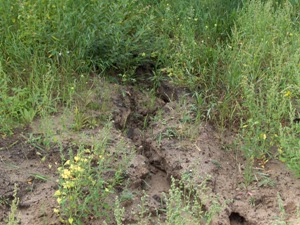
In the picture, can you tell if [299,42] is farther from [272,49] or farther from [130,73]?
[130,73]

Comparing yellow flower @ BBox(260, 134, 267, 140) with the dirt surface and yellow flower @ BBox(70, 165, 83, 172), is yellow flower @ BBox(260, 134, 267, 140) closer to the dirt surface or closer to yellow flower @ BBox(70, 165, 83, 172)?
the dirt surface

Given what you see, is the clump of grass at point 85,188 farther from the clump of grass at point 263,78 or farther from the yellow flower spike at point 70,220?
the clump of grass at point 263,78

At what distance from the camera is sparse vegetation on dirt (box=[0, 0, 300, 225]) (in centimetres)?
399

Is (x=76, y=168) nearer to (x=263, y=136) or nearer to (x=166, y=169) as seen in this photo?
(x=166, y=169)

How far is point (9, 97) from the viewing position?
4398 millimetres

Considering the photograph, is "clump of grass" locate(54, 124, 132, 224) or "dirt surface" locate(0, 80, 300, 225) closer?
"clump of grass" locate(54, 124, 132, 224)

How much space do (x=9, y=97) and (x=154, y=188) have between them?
53.3 inches

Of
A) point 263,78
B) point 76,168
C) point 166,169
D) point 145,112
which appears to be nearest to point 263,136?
point 263,78

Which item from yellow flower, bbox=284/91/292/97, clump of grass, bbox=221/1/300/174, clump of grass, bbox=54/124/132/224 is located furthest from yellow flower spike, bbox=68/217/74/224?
yellow flower, bbox=284/91/292/97

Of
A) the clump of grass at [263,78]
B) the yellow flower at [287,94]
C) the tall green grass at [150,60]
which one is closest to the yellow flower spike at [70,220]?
the tall green grass at [150,60]

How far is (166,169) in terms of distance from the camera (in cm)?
444

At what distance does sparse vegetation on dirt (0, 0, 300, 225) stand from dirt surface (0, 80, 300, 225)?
1cm

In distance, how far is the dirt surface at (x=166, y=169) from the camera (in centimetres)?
398

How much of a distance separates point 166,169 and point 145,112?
28.4 inches
